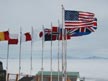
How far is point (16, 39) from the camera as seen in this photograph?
67.1 meters

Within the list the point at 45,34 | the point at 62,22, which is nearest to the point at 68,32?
the point at 62,22

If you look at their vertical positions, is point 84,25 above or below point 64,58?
above

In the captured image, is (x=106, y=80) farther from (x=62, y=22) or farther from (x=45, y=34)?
(x=62, y=22)

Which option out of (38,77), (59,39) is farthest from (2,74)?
(38,77)

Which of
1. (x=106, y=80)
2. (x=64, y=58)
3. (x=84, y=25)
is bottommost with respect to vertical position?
(x=106, y=80)

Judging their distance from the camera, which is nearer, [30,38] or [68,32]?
[68,32]

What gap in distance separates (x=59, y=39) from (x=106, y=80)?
74.4m

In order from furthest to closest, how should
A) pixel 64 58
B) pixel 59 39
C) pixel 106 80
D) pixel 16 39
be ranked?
pixel 106 80 < pixel 16 39 < pixel 59 39 < pixel 64 58

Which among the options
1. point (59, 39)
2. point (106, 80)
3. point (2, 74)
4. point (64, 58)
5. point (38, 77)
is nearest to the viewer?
point (64, 58)

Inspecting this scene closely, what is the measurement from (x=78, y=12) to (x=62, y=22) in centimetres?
198

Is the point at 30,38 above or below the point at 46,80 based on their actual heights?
above

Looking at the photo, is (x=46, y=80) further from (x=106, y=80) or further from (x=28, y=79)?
(x=106, y=80)

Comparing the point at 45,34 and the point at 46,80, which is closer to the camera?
the point at 45,34

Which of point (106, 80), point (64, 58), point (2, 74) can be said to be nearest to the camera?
point (64, 58)
